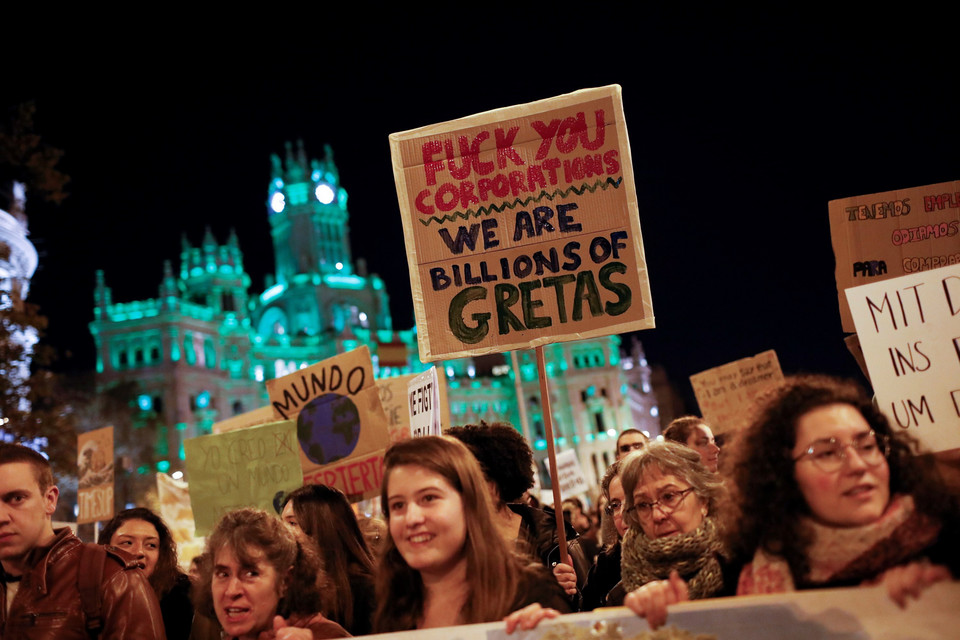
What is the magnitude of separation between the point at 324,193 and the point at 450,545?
3577 inches

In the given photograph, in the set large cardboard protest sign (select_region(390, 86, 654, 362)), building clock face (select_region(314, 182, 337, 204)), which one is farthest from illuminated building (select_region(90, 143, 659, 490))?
large cardboard protest sign (select_region(390, 86, 654, 362))

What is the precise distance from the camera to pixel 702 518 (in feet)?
13.1

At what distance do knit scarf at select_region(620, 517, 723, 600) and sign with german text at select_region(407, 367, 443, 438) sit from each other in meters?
2.81

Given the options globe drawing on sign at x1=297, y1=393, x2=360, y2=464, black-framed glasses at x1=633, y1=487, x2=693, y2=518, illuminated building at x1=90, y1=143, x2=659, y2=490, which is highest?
illuminated building at x1=90, y1=143, x2=659, y2=490

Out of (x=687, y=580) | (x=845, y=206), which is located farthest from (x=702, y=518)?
(x=845, y=206)

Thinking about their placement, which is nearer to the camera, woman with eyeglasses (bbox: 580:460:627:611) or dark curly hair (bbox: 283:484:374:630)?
dark curly hair (bbox: 283:484:374:630)

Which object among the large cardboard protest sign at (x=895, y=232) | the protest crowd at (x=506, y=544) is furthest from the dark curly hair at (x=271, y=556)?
the large cardboard protest sign at (x=895, y=232)

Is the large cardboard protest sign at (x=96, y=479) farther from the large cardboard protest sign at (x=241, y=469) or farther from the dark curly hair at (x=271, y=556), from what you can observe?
the dark curly hair at (x=271, y=556)

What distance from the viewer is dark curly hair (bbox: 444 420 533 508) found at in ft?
17.4

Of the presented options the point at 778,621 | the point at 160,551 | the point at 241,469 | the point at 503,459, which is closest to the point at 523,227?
the point at 503,459

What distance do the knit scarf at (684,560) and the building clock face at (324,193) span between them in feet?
293

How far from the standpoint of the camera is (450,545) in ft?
11.2

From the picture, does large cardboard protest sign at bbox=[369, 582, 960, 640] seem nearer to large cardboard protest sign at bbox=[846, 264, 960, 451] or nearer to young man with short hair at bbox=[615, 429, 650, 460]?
large cardboard protest sign at bbox=[846, 264, 960, 451]

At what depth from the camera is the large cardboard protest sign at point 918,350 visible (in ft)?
15.3
